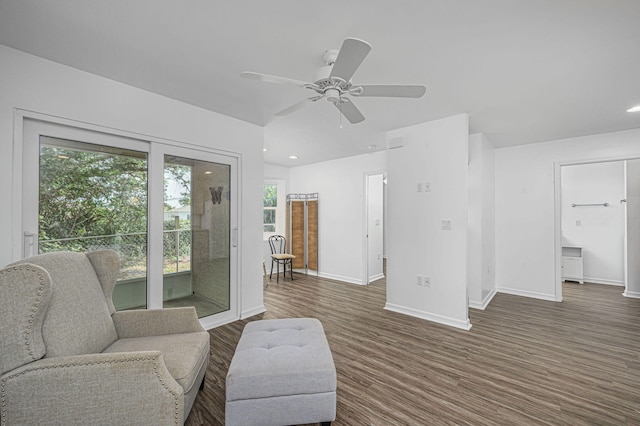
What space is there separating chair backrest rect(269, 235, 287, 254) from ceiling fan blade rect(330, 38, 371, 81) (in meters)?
4.76

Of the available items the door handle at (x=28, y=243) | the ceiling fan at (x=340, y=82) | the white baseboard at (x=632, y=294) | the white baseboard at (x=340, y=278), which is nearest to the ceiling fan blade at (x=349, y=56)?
the ceiling fan at (x=340, y=82)

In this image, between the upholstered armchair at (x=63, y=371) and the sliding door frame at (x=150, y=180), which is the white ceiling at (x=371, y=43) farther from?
the upholstered armchair at (x=63, y=371)

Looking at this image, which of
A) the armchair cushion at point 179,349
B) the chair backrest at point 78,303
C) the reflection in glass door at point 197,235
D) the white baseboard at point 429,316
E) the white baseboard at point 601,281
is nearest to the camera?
the chair backrest at point 78,303

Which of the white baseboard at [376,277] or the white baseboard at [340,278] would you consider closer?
the white baseboard at [340,278]

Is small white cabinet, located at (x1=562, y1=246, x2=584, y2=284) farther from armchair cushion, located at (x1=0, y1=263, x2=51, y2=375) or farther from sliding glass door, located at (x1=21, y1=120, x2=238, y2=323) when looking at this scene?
armchair cushion, located at (x1=0, y1=263, x2=51, y2=375)

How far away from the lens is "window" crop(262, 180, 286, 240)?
6.36m

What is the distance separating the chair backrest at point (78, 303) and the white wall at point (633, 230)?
7.01 meters

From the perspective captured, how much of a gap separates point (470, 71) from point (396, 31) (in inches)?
36.5

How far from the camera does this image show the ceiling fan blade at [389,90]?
1.79 m

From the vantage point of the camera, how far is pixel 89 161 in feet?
7.92

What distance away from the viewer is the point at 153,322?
1873 mm

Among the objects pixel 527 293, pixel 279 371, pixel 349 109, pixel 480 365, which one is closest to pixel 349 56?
pixel 349 109

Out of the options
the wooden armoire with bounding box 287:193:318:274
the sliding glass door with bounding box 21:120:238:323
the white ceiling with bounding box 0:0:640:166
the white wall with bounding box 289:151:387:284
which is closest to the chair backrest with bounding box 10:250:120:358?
the sliding glass door with bounding box 21:120:238:323

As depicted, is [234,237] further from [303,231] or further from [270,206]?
[270,206]
